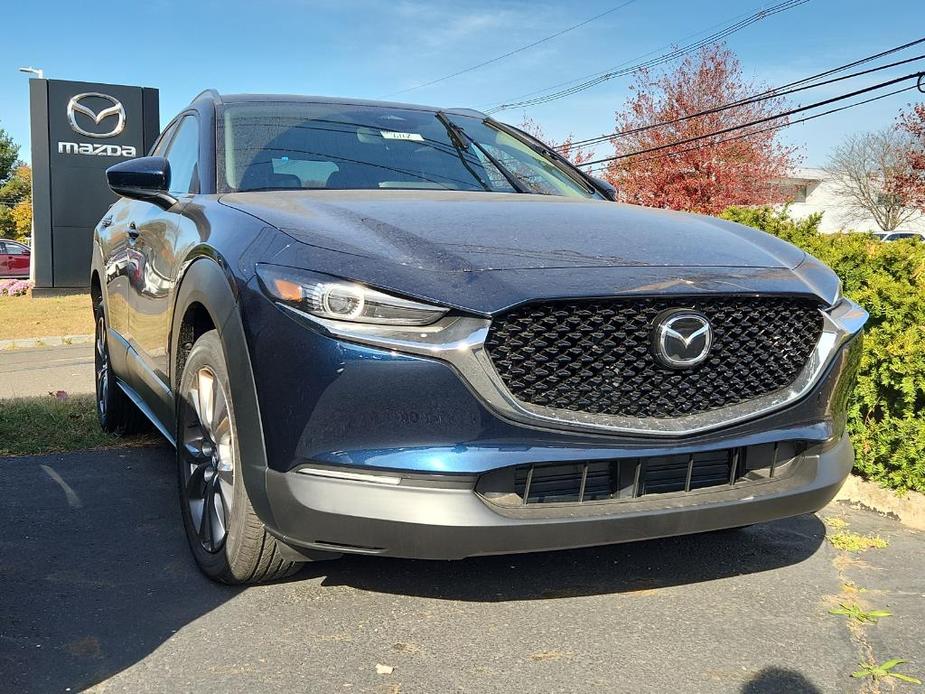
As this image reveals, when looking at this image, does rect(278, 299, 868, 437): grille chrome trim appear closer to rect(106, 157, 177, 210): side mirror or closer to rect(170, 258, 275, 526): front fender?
rect(170, 258, 275, 526): front fender

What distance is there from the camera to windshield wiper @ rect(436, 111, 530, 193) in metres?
4.09

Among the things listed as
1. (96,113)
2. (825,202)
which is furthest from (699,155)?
(825,202)

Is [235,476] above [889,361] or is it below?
below

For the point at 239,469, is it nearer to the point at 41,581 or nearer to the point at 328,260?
the point at 328,260

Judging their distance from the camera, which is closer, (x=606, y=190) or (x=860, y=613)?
(x=860, y=613)

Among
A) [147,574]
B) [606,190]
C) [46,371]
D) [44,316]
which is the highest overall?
[606,190]

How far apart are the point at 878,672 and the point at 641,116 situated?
27.4m

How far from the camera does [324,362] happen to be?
2.37 metres

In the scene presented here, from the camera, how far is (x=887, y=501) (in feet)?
13.5

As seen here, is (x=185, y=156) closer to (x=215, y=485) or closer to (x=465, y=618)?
(x=215, y=485)

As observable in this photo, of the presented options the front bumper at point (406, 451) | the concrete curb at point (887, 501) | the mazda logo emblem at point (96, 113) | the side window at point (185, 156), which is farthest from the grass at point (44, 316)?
the front bumper at point (406, 451)

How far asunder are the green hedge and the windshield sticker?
197cm

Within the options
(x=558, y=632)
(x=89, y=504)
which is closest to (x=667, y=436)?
(x=558, y=632)

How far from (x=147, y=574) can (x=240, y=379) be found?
3.43 feet
